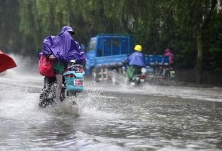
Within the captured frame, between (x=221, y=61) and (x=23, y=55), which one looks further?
(x=23, y=55)

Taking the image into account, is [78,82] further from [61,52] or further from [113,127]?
[113,127]

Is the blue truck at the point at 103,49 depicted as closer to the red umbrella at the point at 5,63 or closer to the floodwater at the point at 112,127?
the floodwater at the point at 112,127

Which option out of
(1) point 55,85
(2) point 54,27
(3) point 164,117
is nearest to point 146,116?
(3) point 164,117

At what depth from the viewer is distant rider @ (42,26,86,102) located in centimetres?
1138

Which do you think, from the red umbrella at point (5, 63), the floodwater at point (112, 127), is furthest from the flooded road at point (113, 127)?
the red umbrella at point (5, 63)

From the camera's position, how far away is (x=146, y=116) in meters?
11.4

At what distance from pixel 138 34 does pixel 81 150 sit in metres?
25.6

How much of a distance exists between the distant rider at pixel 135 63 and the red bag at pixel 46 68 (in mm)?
12392

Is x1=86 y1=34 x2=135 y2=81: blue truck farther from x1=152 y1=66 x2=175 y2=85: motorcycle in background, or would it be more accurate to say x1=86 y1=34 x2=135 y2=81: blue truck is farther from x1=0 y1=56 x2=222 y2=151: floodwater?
x1=0 y1=56 x2=222 y2=151: floodwater

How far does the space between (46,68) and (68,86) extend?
62 cm

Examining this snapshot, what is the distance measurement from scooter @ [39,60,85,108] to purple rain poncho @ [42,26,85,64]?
0.47ft

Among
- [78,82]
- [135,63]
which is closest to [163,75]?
[135,63]

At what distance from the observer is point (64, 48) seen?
1145 cm

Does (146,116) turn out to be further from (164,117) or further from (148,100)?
(148,100)
